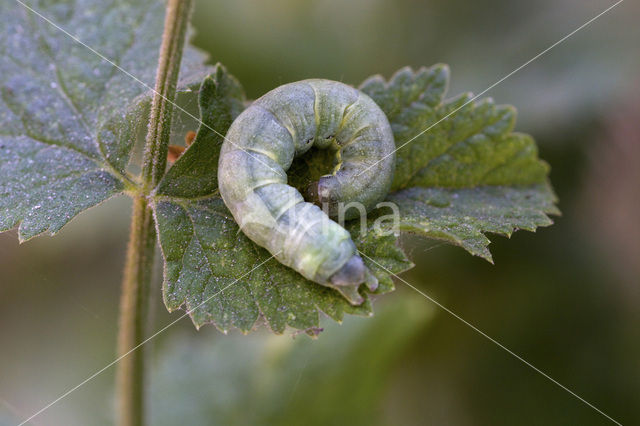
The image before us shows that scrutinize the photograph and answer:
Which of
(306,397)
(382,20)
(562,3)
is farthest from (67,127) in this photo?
(562,3)

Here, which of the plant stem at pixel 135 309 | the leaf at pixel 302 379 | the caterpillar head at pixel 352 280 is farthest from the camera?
the leaf at pixel 302 379

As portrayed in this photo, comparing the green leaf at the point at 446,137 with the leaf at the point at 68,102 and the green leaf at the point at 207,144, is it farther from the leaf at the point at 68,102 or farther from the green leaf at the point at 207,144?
the leaf at the point at 68,102

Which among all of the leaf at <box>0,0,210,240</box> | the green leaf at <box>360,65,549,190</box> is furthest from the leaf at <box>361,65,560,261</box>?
the leaf at <box>0,0,210,240</box>

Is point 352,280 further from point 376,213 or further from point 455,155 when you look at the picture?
point 455,155

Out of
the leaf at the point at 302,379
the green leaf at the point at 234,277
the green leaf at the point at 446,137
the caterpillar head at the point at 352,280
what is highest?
the green leaf at the point at 446,137

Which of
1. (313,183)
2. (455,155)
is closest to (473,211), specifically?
(455,155)

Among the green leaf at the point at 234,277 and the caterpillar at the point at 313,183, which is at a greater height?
the caterpillar at the point at 313,183

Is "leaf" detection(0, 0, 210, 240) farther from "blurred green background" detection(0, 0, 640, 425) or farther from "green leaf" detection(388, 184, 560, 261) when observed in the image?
"blurred green background" detection(0, 0, 640, 425)

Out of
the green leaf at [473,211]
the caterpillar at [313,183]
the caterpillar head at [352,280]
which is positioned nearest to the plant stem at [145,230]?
the caterpillar at [313,183]
